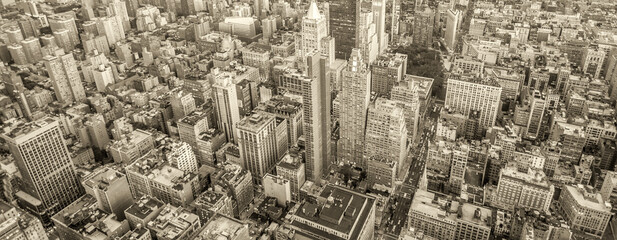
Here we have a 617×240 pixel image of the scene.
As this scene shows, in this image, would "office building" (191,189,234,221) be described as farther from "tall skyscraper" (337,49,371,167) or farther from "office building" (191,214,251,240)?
"tall skyscraper" (337,49,371,167)

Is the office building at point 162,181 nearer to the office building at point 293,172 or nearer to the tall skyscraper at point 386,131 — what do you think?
the office building at point 293,172

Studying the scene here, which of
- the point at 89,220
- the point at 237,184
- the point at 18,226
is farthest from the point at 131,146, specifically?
the point at 18,226

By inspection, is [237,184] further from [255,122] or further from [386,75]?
[386,75]

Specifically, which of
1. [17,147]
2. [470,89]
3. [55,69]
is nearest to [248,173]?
[17,147]

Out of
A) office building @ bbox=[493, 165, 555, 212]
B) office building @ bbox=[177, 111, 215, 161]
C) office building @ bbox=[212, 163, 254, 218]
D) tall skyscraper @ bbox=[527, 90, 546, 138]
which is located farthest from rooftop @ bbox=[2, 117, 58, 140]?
tall skyscraper @ bbox=[527, 90, 546, 138]

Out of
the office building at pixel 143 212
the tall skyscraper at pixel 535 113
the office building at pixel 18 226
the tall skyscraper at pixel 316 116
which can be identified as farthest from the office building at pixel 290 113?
the tall skyscraper at pixel 535 113

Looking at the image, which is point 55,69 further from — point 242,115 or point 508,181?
point 508,181
